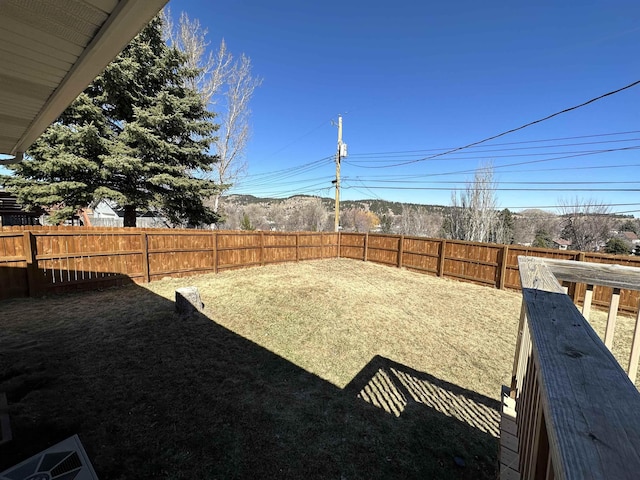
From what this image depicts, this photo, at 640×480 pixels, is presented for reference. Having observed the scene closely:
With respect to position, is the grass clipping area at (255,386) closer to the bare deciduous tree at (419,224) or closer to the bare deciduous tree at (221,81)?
the bare deciduous tree at (221,81)

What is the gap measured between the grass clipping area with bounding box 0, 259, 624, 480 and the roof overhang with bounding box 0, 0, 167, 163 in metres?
2.60

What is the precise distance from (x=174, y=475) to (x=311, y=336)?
266 cm

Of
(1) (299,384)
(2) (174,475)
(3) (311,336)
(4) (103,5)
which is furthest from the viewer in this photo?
(3) (311,336)

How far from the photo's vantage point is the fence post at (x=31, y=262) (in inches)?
217

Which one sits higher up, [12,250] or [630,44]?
[630,44]

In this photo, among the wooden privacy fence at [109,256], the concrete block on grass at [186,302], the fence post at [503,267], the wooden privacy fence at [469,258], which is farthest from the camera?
the fence post at [503,267]

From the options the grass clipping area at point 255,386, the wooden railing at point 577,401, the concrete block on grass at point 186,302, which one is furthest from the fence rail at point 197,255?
the concrete block on grass at point 186,302

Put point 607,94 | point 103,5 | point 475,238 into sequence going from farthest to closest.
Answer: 1. point 475,238
2. point 607,94
3. point 103,5

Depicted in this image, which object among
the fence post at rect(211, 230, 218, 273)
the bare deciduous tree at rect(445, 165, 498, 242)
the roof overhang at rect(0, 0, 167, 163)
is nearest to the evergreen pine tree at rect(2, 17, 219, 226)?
the fence post at rect(211, 230, 218, 273)

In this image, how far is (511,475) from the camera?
4.77 ft

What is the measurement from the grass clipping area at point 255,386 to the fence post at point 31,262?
1.13 feet

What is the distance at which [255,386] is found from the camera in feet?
10.2

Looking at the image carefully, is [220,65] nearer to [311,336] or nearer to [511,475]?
[311,336]

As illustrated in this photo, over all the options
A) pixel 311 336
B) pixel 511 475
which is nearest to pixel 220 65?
pixel 311 336
